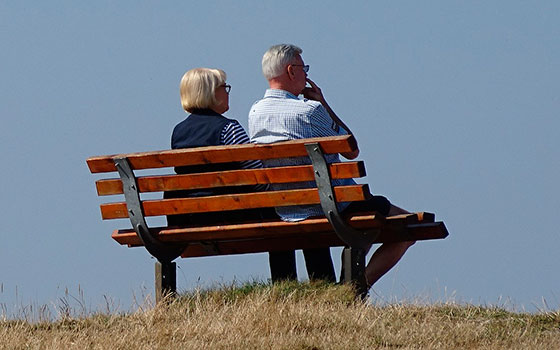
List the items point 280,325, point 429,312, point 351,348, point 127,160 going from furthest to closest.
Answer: point 127,160 → point 429,312 → point 280,325 → point 351,348

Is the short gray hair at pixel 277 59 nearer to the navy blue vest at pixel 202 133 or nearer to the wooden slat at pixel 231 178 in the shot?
the navy blue vest at pixel 202 133

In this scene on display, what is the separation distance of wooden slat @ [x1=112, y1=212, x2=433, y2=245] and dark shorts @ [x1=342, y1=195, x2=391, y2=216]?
129 millimetres

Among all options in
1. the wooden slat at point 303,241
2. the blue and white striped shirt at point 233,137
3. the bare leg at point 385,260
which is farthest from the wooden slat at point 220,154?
the bare leg at point 385,260

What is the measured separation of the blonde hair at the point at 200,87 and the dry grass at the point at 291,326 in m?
1.40

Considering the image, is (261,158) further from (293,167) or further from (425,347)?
(425,347)

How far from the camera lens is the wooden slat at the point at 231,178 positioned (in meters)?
8.53

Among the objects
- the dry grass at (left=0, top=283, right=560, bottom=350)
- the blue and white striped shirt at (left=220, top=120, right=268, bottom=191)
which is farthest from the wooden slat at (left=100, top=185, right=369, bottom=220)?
the dry grass at (left=0, top=283, right=560, bottom=350)

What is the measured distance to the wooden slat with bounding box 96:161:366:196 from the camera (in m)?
8.53

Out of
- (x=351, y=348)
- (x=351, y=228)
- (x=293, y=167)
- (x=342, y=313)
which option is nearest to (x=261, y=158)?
(x=293, y=167)

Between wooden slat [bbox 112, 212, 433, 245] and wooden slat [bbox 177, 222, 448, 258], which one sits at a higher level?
wooden slat [bbox 112, 212, 433, 245]

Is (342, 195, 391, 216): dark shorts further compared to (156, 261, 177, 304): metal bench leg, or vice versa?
(156, 261, 177, 304): metal bench leg

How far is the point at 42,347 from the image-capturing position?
24.2 ft

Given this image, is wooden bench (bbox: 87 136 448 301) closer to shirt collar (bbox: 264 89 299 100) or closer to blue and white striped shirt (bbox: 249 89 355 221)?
blue and white striped shirt (bbox: 249 89 355 221)

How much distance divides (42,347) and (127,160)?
2.15 metres
